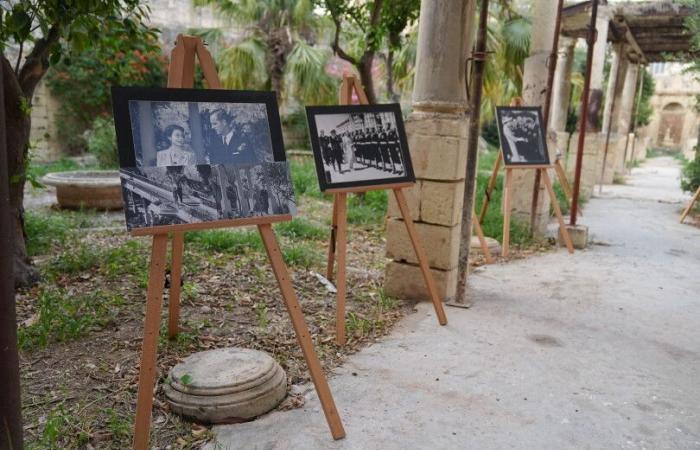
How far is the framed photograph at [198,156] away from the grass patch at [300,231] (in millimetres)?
3438

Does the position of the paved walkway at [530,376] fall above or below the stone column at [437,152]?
below

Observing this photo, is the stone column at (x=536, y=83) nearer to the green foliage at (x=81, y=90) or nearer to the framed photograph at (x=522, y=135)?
the framed photograph at (x=522, y=135)

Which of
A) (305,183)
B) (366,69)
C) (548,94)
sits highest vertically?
(366,69)

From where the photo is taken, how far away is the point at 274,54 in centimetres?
1044

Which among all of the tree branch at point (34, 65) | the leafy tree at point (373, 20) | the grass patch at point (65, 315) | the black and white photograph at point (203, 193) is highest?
the leafy tree at point (373, 20)

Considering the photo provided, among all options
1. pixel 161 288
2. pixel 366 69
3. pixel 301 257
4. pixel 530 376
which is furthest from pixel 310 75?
pixel 161 288

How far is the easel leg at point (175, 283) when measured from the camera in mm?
2805

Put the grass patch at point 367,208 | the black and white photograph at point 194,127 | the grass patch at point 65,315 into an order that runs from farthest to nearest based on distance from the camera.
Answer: the grass patch at point 367,208 < the grass patch at point 65,315 < the black and white photograph at point 194,127

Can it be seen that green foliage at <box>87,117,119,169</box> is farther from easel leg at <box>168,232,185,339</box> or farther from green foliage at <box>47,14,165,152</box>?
easel leg at <box>168,232,185,339</box>

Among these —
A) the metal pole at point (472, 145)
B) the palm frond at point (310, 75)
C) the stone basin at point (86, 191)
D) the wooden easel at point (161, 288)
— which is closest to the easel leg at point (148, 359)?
the wooden easel at point (161, 288)

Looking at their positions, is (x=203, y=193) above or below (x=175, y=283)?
above

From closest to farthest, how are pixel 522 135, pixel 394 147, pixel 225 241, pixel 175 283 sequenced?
pixel 175 283, pixel 394 147, pixel 225 241, pixel 522 135

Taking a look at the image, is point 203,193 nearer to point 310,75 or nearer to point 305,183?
point 305,183

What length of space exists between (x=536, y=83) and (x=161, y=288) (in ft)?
17.7
